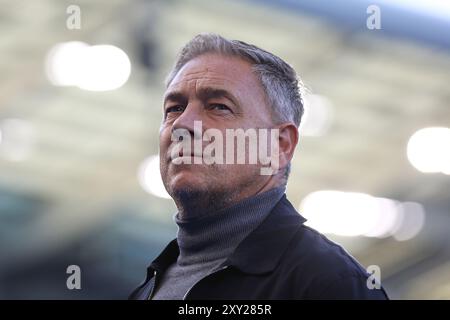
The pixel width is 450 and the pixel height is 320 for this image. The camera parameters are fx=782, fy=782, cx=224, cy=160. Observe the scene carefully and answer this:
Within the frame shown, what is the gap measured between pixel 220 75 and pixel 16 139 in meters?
5.31

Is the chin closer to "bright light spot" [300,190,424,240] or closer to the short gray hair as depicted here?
the short gray hair

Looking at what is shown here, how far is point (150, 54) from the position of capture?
555 cm

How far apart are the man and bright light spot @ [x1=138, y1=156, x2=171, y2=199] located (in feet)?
16.9

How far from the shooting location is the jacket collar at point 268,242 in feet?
3.90

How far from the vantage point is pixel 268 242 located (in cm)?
123

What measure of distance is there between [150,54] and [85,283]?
8.31ft

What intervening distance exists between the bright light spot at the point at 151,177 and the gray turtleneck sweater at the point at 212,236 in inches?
206

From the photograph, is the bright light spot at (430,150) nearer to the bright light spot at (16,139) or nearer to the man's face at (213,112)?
the bright light spot at (16,139)

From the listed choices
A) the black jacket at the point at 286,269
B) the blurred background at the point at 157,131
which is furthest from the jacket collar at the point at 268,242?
the blurred background at the point at 157,131

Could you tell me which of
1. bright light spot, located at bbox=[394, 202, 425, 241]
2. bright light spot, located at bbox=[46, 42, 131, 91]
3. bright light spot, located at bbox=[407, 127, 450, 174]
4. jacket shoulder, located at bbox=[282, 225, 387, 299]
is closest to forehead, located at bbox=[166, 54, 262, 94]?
jacket shoulder, located at bbox=[282, 225, 387, 299]

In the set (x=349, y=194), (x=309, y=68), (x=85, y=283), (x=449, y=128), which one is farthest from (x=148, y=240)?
(x=449, y=128)

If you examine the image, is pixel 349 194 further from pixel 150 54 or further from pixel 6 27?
pixel 6 27

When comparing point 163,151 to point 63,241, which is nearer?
point 163,151

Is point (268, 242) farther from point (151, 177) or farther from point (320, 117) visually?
point (151, 177)
